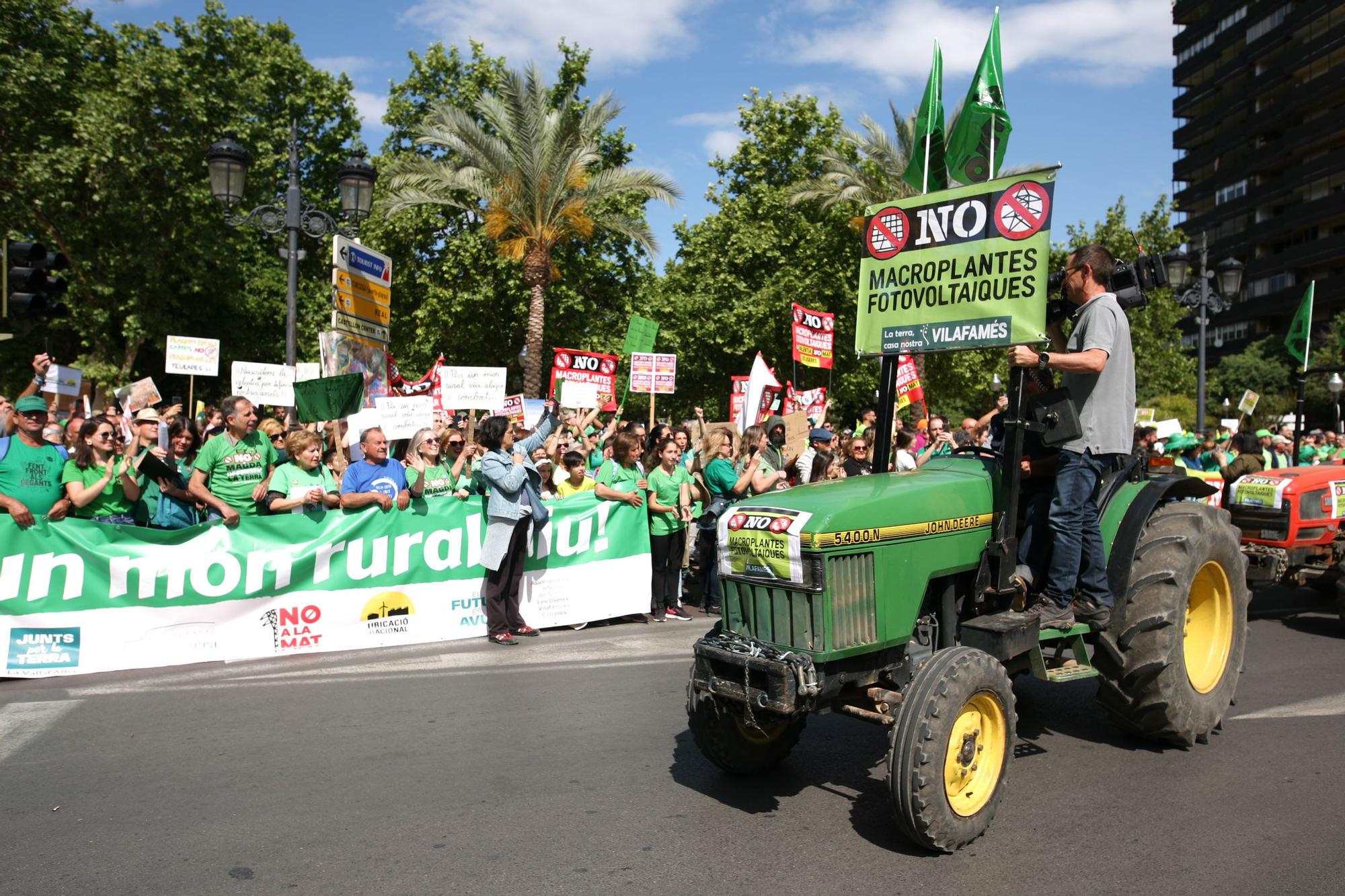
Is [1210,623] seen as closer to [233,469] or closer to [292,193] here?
[233,469]

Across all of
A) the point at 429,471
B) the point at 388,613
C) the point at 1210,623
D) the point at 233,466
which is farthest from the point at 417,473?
the point at 1210,623

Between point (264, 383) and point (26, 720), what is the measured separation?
Result: 7.57 meters

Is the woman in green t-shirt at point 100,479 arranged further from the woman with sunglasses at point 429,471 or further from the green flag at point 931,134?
the green flag at point 931,134

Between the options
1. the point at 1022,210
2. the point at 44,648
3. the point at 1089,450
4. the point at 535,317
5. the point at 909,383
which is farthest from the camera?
the point at 535,317

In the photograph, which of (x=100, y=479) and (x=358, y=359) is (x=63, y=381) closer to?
(x=358, y=359)

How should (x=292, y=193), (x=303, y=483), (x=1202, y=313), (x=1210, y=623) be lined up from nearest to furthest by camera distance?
(x=1210, y=623) < (x=303, y=483) < (x=292, y=193) < (x=1202, y=313)

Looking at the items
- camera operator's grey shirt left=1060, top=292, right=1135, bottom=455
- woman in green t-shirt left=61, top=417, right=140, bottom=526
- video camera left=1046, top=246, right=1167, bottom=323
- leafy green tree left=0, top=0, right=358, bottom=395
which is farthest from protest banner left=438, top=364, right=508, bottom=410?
leafy green tree left=0, top=0, right=358, bottom=395

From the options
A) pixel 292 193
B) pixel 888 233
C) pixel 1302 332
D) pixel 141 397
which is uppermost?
pixel 292 193

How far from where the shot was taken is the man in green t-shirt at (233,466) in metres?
8.39

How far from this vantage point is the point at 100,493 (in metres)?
7.92

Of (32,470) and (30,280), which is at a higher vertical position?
(30,280)

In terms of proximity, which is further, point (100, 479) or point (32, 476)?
point (100, 479)

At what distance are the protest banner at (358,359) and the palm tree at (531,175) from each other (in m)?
11.1

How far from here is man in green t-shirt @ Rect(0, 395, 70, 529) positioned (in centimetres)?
749
